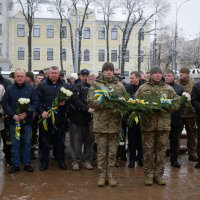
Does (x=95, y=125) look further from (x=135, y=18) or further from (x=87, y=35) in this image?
(x=87, y=35)

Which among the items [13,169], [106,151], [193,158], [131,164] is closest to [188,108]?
[193,158]

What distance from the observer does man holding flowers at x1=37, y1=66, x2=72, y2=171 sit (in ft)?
26.1

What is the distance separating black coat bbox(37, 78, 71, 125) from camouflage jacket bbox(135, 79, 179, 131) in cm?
176

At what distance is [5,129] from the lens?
325 inches

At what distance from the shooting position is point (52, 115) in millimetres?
7941

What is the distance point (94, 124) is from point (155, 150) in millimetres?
1158

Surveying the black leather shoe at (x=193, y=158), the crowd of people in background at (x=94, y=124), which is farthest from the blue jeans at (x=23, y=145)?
the black leather shoe at (x=193, y=158)

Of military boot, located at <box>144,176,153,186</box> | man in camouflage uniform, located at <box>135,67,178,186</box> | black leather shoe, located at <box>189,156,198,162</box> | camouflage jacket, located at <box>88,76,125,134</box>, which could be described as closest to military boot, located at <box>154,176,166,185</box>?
man in camouflage uniform, located at <box>135,67,178,186</box>

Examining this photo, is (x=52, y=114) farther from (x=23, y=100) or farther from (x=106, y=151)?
(x=106, y=151)

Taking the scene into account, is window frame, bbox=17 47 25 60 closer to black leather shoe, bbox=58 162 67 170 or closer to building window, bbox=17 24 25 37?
building window, bbox=17 24 25 37

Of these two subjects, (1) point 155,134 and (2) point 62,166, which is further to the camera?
(2) point 62,166

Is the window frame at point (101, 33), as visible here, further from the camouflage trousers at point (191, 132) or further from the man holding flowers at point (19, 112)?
the man holding flowers at point (19, 112)

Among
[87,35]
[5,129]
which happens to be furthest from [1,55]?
[5,129]

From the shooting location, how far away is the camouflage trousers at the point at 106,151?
22.7ft
